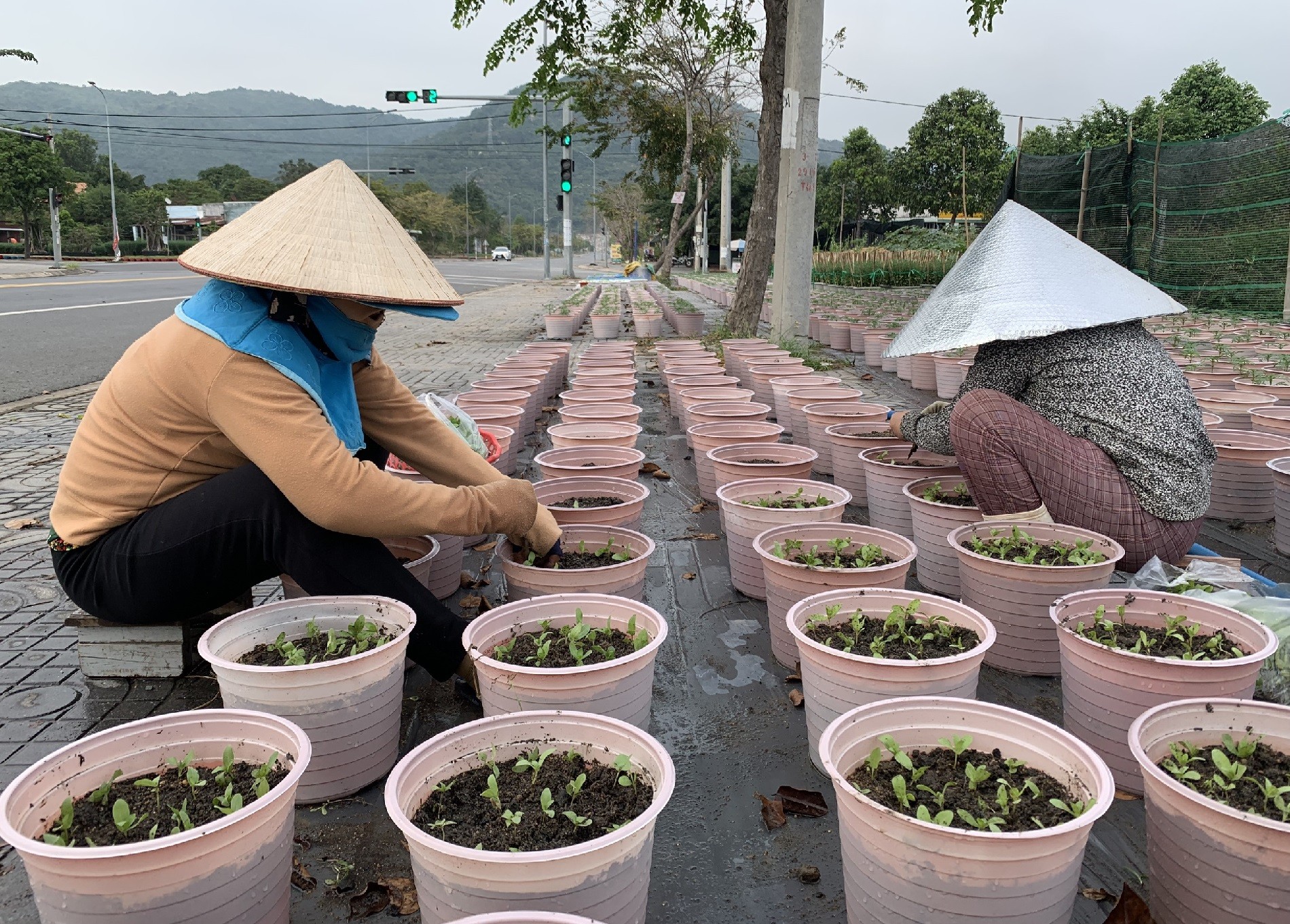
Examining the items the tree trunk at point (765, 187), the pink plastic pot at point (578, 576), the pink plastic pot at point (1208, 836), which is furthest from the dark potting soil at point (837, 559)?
the tree trunk at point (765, 187)

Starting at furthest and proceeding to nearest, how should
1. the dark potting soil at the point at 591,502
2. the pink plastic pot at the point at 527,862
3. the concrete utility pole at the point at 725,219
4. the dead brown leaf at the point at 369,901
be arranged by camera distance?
the concrete utility pole at the point at 725,219
the dark potting soil at the point at 591,502
the dead brown leaf at the point at 369,901
the pink plastic pot at the point at 527,862

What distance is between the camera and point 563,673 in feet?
6.00

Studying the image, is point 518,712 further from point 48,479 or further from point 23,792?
point 48,479

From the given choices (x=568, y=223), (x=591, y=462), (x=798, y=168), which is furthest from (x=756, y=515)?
(x=568, y=223)

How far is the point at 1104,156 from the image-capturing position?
12422mm

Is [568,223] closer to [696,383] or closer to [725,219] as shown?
[725,219]

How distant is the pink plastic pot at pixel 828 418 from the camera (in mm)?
4508

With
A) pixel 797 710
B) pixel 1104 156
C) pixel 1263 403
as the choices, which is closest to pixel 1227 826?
pixel 797 710

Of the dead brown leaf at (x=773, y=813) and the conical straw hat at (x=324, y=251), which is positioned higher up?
the conical straw hat at (x=324, y=251)

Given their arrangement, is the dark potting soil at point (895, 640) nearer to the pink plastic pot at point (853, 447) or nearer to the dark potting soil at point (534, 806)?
the dark potting soil at point (534, 806)

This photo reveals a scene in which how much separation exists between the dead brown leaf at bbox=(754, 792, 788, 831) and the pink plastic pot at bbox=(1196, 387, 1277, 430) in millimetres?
3726

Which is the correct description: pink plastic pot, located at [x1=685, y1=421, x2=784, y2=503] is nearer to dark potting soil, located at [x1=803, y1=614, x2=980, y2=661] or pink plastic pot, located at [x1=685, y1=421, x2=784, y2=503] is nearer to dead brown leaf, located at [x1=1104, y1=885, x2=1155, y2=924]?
dark potting soil, located at [x1=803, y1=614, x2=980, y2=661]

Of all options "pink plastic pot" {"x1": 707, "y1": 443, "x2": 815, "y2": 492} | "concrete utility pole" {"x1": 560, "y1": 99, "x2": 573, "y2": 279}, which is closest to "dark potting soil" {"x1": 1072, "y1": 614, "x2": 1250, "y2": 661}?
"pink plastic pot" {"x1": 707, "y1": 443, "x2": 815, "y2": 492}

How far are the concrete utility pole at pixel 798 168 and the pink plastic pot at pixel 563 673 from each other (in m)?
6.46
